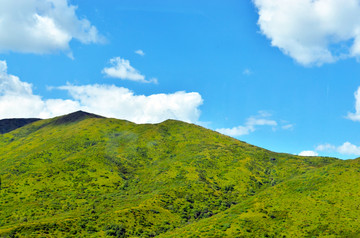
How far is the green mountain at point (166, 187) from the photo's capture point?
5809cm

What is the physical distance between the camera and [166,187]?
94.4m

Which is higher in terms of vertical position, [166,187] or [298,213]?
[298,213]

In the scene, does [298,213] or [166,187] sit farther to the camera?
[166,187]

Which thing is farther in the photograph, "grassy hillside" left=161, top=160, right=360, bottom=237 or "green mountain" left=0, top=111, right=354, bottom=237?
"green mountain" left=0, top=111, right=354, bottom=237

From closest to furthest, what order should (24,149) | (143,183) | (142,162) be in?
(143,183) < (142,162) < (24,149)

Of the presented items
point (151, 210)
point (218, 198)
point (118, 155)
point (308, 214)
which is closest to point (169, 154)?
point (118, 155)

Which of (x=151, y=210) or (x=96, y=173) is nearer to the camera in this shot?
(x=151, y=210)

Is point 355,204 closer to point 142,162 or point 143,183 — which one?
point 143,183

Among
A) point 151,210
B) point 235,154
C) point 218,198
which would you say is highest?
point 235,154

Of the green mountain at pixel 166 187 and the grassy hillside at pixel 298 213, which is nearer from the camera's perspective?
the grassy hillside at pixel 298 213

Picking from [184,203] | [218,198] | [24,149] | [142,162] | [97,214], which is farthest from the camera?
[24,149]

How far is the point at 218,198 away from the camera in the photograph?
90.6 meters

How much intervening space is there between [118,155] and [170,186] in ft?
148

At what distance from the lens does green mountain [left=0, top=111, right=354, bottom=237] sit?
191 feet
